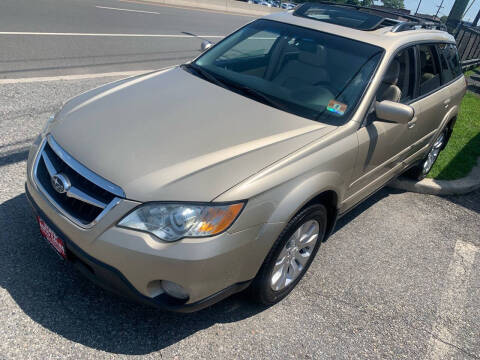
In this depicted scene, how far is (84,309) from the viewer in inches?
102

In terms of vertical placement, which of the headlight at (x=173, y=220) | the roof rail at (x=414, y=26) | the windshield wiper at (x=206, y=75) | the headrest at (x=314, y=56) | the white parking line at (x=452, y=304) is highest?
the roof rail at (x=414, y=26)

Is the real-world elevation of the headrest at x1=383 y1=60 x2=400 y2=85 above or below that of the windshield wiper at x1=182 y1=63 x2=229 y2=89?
above

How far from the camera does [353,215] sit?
4309 millimetres

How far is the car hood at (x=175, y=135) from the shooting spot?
2.27 metres

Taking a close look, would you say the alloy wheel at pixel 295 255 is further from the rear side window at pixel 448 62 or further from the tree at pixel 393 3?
the tree at pixel 393 3

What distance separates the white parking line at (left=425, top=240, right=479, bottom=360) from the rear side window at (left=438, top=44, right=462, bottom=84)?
1.87 meters

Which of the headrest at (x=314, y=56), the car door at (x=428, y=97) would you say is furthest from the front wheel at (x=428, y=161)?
the headrest at (x=314, y=56)

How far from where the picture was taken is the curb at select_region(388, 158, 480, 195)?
16.7 ft

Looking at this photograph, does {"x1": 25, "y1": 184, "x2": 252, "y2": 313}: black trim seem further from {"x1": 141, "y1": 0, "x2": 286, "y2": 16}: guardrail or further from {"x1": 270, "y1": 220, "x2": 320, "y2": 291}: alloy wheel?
{"x1": 141, "y1": 0, "x2": 286, "y2": 16}: guardrail

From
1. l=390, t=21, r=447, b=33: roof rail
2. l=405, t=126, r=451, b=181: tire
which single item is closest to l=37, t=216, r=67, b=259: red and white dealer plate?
l=390, t=21, r=447, b=33: roof rail

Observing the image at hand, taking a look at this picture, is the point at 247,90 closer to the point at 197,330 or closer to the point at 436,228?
the point at 197,330

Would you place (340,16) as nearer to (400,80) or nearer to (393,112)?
(400,80)

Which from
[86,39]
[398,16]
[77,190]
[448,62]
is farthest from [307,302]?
[86,39]

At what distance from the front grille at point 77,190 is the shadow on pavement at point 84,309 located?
62 cm
